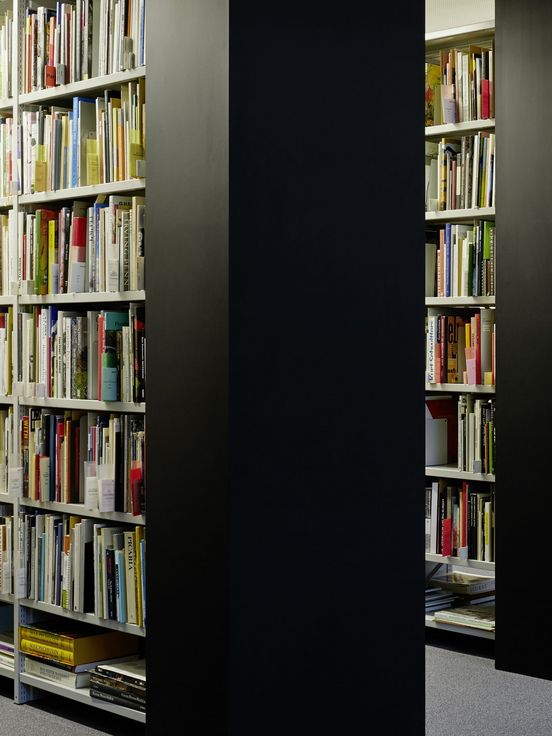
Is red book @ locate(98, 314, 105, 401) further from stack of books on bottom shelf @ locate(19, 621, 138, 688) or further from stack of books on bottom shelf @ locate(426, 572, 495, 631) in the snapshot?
stack of books on bottom shelf @ locate(426, 572, 495, 631)

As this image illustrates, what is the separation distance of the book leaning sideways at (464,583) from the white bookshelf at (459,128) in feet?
6.39

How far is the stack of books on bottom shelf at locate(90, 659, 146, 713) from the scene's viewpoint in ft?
10.7

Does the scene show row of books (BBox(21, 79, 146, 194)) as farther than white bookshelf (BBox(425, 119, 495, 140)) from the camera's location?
No

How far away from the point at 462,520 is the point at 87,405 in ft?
5.85

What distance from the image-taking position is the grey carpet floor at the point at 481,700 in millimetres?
3430

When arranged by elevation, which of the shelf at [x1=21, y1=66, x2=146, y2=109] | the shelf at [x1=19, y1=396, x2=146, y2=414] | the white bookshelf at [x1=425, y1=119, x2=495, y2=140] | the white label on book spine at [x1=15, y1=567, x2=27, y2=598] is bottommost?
the white label on book spine at [x1=15, y1=567, x2=27, y2=598]

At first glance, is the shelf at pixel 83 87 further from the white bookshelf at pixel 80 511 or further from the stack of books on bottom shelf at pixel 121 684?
the stack of books on bottom shelf at pixel 121 684

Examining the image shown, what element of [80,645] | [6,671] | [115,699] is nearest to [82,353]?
[80,645]

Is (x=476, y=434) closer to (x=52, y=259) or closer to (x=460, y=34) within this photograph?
(x=460, y=34)

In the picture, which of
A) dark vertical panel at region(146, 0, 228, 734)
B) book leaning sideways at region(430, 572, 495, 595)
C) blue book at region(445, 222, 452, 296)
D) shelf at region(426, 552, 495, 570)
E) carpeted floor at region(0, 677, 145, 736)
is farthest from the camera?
book leaning sideways at region(430, 572, 495, 595)

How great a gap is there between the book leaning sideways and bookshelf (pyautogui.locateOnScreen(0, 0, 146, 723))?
1.65 m

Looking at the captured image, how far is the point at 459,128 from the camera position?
4398 mm

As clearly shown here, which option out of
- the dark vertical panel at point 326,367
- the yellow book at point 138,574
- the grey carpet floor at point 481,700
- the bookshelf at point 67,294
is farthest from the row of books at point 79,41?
the grey carpet floor at point 481,700

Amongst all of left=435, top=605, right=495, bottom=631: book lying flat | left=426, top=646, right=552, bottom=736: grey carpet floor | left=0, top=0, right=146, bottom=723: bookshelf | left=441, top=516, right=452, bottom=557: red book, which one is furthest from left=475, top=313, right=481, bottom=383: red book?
left=0, top=0, right=146, bottom=723: bookshelf
